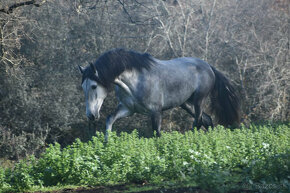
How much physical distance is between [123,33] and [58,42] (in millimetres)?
2139

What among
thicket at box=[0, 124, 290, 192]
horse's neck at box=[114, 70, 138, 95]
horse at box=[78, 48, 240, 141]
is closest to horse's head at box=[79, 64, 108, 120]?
horse at box=[78, 48, 240, 141]

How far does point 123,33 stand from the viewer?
47.2 feet

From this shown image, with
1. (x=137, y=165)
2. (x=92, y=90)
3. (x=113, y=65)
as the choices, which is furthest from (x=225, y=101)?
(x=137, y=165)

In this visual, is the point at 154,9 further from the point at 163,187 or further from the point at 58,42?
the point at 163,187

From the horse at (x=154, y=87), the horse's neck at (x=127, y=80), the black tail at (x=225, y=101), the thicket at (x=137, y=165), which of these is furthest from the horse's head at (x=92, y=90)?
the black tail at (x=225, y=101)

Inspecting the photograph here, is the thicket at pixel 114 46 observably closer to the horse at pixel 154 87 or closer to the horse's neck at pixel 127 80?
the horse at pixel 154 87

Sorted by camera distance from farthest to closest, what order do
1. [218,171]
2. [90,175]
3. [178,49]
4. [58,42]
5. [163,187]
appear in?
[178,49] → [58,42] → [90,175] → [163,187] → [218,171]

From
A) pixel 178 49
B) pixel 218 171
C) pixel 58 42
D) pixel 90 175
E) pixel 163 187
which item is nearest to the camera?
pixel 218 171

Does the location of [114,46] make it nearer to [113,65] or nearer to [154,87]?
[154,87]

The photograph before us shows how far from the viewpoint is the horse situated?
8.99m

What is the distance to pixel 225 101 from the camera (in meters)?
11.7

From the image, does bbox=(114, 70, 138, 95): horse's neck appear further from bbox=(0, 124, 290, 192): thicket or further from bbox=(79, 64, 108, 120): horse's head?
bbox=(0, 124, 290, 192): thicket

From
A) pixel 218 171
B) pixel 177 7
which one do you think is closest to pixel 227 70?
pixel 177 7

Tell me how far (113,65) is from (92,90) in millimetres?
682
